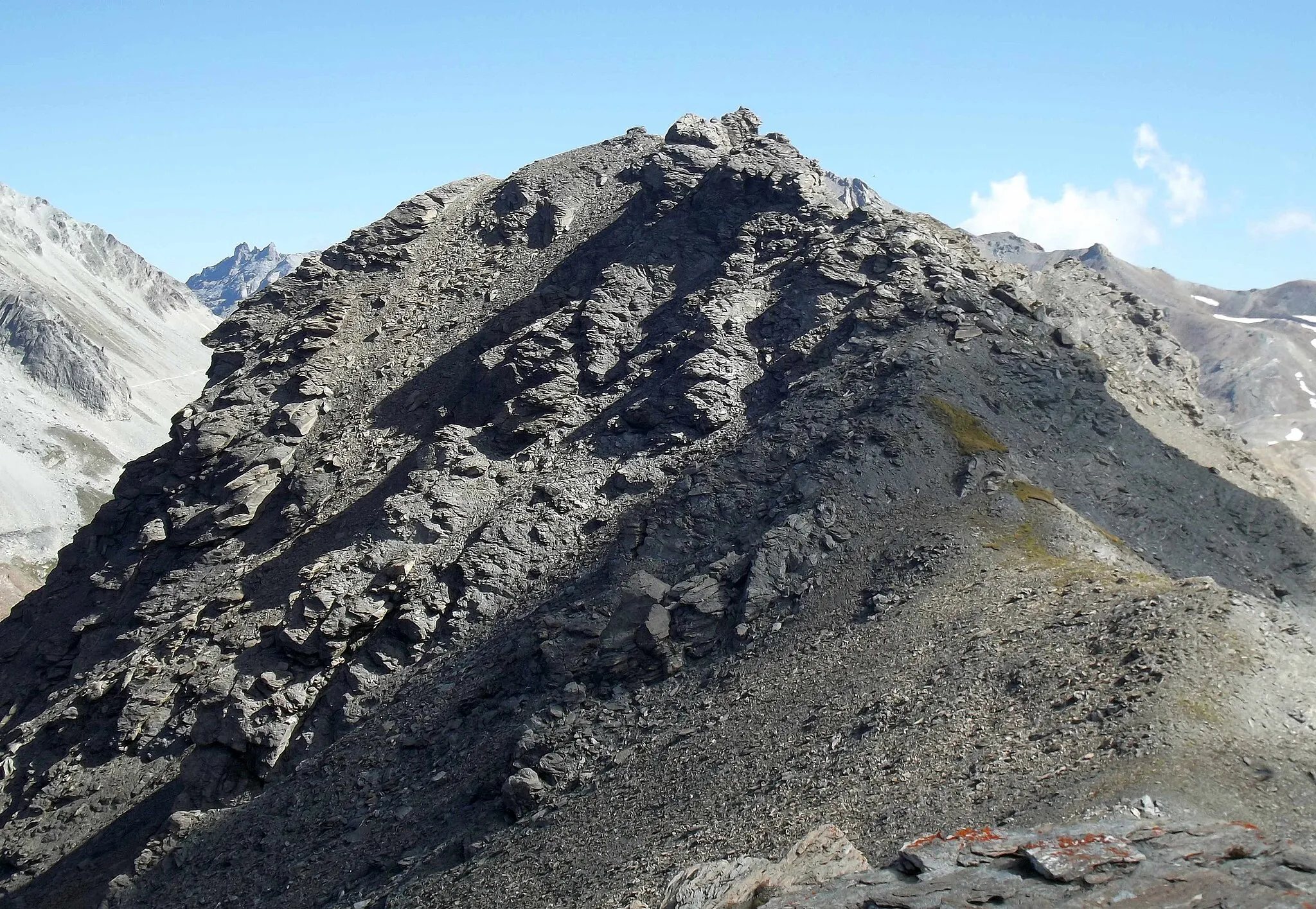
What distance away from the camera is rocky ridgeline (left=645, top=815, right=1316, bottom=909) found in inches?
857

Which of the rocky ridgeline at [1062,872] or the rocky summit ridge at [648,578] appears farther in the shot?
the rocky summit ridge at [648,578]

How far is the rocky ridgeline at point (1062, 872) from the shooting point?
21766 millimetres

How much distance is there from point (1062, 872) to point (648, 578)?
80.3 feet

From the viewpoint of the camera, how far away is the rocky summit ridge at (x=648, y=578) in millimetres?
33375

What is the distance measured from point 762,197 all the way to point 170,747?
4652 centimetres

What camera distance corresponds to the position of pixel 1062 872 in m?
22.8

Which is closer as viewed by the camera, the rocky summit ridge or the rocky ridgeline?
the rocky ridgeline

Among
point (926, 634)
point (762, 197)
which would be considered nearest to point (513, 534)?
point (926, 634)

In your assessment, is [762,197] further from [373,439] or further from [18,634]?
[18,634]

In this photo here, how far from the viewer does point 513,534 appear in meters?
53.2

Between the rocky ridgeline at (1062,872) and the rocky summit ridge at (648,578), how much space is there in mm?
3332

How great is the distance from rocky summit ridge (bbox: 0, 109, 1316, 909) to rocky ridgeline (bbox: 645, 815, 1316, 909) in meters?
3.33

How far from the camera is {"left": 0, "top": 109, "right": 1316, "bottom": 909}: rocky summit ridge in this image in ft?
109

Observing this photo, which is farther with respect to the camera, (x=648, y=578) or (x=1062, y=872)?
(x=648, y=578)
